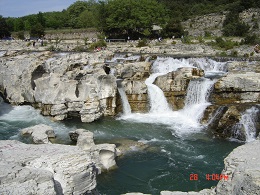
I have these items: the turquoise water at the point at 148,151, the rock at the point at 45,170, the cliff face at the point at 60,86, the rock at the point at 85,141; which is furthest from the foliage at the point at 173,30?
the rock at the point at 45,170

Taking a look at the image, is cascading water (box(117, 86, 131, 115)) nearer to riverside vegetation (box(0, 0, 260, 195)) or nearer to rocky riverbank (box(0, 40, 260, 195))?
riverside vegetation (box(0, 0, 260, 195))

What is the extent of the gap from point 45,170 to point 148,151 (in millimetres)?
7875

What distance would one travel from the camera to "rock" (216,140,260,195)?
646cm

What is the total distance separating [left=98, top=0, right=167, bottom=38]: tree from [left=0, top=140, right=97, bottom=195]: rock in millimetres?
36589

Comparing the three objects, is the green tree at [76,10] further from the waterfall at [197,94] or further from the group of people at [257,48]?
the waterfall at [197,94]

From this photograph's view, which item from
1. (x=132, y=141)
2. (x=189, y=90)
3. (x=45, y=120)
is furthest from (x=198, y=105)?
(x=45, y=120)

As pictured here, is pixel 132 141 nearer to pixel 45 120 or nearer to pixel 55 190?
pixel 45 120

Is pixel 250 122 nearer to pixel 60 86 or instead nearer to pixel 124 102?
pixel 124 102

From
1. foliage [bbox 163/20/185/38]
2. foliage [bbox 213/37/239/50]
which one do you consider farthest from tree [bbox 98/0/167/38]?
foliage [bbox 213/37/239/50]

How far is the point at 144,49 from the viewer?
35.7 m

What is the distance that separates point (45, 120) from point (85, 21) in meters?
48.0

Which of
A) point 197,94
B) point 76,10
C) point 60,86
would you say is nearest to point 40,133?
point 60,86

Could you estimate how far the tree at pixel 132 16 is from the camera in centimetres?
4250

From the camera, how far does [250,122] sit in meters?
15.9
